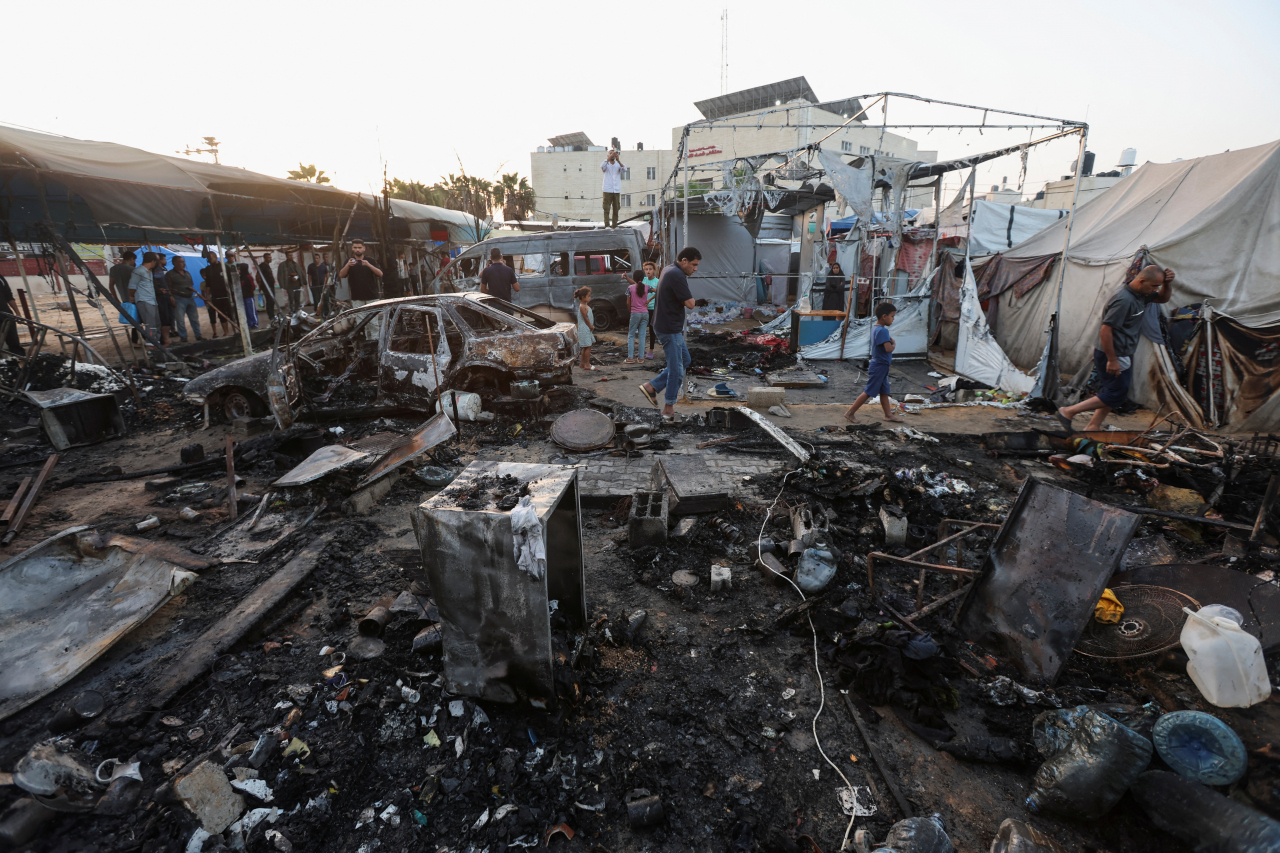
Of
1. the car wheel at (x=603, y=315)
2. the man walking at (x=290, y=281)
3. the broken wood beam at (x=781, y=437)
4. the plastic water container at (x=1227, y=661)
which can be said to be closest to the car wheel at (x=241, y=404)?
the broken wood beam at (x=781, y=437)

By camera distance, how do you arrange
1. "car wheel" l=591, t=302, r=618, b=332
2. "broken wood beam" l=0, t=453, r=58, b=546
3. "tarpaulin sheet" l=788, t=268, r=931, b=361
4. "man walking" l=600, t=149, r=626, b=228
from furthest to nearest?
"man walking" l=600, t=149, r=626, b=228 < "car wheel" l=591, t=302, r=618, b=332 < "tarpaulin sheet" l=788, t=268, r=931, b=361 < "broken wood beam" l=0, t=453, r=58, b=546

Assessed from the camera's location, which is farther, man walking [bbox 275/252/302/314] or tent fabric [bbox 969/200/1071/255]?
man walking [bbox 275/252/302/314]

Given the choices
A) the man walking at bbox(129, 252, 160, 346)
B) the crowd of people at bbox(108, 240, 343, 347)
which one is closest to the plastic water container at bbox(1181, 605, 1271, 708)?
the crowd of people at bbox(108, 240, 343, 347)

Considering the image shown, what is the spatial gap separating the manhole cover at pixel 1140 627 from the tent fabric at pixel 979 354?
631cm

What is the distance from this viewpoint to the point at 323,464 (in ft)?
16.0

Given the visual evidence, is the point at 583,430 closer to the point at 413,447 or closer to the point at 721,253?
the point at 413,447

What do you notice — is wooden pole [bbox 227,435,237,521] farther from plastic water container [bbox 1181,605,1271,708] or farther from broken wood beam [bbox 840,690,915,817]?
plastic water container [bbox 1181,605,1271,708]

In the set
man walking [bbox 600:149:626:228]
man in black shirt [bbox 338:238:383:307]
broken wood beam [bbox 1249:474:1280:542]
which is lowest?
broken wood beam [bbox 1249:474:1280:542]

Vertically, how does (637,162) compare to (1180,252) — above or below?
above

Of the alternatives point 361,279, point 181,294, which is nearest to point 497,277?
point 361,279

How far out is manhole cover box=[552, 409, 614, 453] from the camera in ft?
19.7

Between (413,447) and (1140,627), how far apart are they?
5.43 m

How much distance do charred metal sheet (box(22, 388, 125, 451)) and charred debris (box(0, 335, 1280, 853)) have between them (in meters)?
2.65

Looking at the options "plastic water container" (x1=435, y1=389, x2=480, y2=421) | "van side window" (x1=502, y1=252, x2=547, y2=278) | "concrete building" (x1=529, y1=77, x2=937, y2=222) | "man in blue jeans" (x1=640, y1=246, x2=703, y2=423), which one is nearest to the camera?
"plastic water container" (x1=435, y1=389, x2=480, y2=421)
